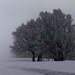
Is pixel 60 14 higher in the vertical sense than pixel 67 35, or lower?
higher

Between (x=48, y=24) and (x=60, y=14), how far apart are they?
141 inches

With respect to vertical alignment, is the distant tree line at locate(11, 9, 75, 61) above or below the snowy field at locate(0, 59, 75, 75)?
above

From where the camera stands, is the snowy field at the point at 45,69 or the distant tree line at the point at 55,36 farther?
the distant tree line at the point at 55,36

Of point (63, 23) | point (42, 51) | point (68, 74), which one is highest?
point (63, 23)

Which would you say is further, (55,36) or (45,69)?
(55,36)

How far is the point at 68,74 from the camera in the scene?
16.0 metres

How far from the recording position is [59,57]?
161ft

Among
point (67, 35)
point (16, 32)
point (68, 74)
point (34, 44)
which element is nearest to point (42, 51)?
point (34, 44)

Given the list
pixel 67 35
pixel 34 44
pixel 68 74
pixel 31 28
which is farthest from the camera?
pixel 31 28

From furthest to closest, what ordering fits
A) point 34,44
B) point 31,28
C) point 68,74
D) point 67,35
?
point 31,28, point 34,44, point 67,35, point 68,74

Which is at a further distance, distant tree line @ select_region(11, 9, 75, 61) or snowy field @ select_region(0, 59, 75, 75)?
distant tree line @ select_region(11, 9, 75, 61)

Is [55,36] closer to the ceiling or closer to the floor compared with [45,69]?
closer to the ceiling

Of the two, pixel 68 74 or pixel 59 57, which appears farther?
pixel 59 57

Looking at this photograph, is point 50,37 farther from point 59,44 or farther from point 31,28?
point 31,28
